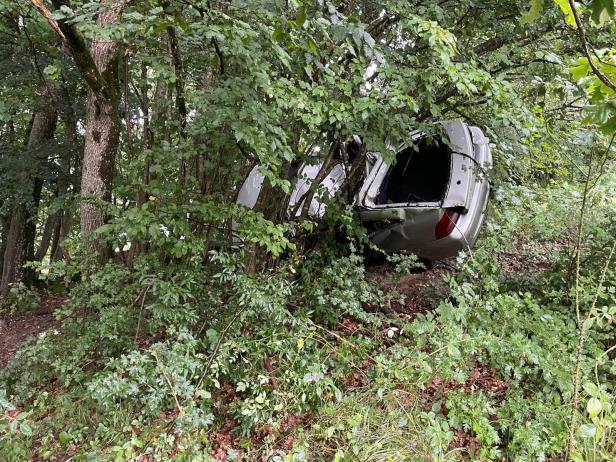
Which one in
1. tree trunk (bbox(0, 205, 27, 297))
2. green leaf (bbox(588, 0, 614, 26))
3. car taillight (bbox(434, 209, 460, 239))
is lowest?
tree trunk (bbox(0, 205, 27, 297))

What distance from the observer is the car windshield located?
18.2ft

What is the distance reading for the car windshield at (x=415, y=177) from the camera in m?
5.54

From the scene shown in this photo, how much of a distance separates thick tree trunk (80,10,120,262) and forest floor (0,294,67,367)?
6.86 ft

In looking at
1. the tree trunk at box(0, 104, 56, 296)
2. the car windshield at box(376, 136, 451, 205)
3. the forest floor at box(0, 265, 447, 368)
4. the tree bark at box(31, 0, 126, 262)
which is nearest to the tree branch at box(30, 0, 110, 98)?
the tree bark at box(31, 0, 126, 262)

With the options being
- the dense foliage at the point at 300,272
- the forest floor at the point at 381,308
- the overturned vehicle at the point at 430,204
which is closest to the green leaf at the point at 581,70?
the dense foliage at the point at 300,272

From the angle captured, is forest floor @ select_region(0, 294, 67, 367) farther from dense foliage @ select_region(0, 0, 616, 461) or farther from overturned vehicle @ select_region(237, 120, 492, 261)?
overturned vehicle @ select_region(237, 120, 492, 261)

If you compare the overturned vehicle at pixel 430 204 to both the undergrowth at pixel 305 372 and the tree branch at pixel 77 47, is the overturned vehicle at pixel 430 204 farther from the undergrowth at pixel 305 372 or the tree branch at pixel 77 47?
the tree branch at pixel 77 47

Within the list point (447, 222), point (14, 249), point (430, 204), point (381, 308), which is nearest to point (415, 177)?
point (430, 204)

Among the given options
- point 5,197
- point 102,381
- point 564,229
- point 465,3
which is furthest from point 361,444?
point 5,197

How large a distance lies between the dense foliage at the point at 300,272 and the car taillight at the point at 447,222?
0.38 meters

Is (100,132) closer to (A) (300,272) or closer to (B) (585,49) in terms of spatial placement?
(A) (300,272)

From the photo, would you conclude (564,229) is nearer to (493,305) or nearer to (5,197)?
(493,305)

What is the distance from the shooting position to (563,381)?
8.96 feet

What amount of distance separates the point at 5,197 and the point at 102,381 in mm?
5664
